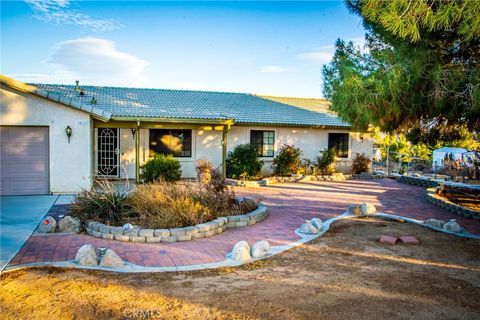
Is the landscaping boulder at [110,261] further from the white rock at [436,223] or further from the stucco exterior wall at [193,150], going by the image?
the stucco exterior wall at [193,150]

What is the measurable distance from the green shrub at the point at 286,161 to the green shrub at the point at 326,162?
Answer: 146 cm

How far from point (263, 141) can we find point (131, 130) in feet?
21.4

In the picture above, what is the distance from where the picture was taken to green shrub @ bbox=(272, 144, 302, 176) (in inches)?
715

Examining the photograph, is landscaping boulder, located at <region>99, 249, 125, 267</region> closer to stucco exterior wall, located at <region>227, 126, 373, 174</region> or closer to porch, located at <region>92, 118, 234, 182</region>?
porch, located at <region>92, 118, 234, 182</region>

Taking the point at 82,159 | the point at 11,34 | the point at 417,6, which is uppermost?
the point at 11,34

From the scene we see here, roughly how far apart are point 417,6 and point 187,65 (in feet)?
37.6

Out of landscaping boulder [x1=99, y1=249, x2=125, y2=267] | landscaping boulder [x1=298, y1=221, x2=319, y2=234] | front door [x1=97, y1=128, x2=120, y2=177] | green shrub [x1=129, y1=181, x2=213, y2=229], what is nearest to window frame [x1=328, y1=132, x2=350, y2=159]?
front door [x1=97, y1=128, x2=120, y2=177]

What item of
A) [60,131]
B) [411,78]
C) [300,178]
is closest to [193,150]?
[300,178]

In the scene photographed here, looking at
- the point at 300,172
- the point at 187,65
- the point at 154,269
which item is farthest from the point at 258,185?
the point at 154,269

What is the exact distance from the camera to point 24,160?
1183 cm

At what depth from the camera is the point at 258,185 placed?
52.7 ft

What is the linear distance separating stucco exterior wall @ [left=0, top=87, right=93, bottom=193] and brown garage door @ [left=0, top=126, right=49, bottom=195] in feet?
0.81

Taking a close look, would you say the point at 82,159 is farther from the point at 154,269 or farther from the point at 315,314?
the point at 315,314

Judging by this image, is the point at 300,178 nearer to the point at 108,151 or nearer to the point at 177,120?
the point at 177,120
